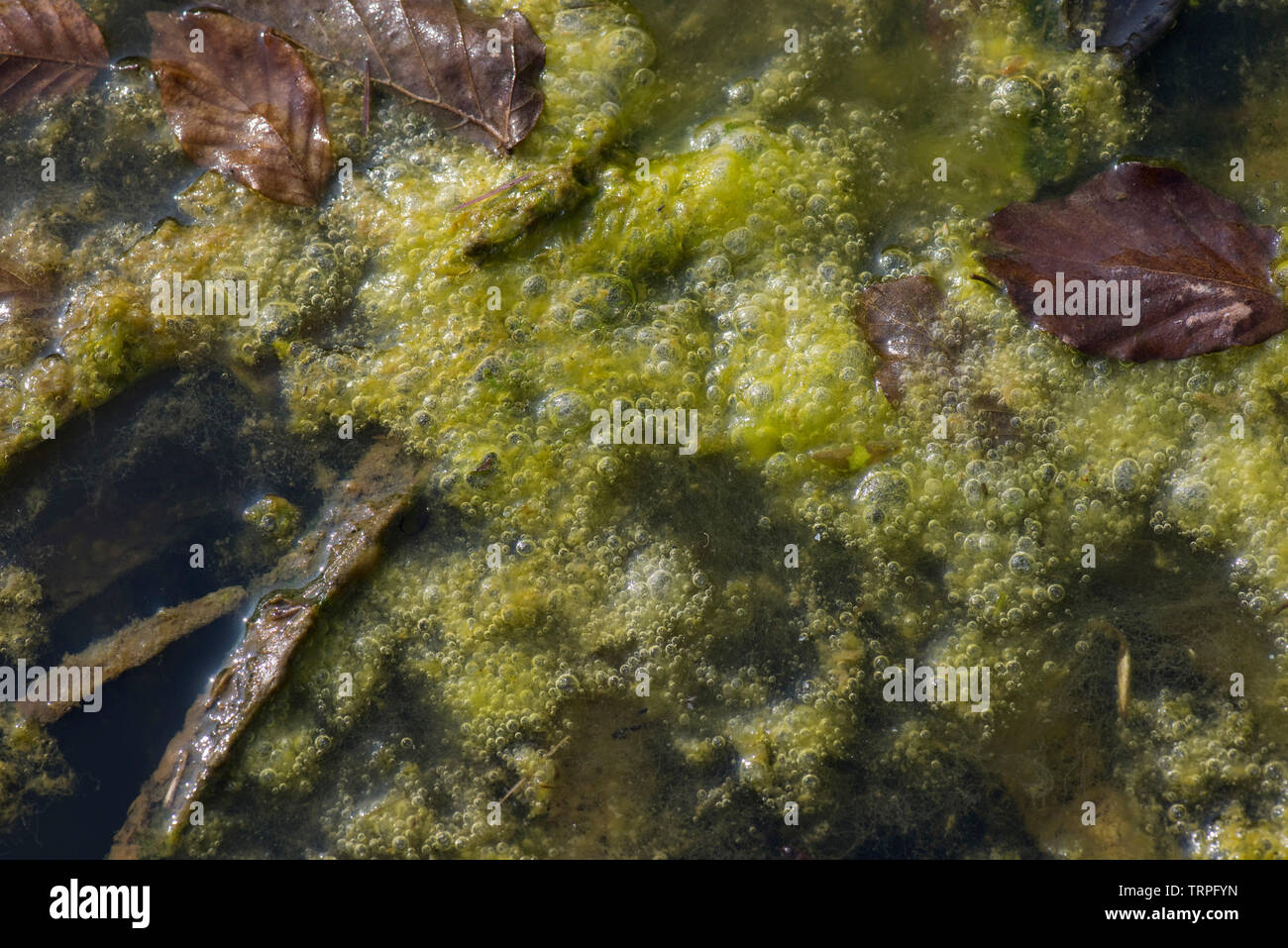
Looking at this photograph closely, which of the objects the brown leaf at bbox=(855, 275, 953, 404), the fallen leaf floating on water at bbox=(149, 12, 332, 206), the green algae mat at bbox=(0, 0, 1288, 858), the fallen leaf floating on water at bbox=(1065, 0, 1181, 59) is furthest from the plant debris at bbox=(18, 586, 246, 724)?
the fallen leaf floating on water at bbox=(1065, 0, 1181, 59)

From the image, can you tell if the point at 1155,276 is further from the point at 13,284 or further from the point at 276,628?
the point at 13,284

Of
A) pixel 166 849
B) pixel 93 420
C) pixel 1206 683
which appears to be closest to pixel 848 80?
pixel 1206 683

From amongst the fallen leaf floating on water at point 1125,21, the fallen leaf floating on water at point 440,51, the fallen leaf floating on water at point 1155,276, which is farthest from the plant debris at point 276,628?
the fallen leaf floating on water at point 1125,21

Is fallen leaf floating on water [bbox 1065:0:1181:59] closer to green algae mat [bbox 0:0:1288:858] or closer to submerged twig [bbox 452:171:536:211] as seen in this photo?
green algae mat [bbox 0:0:1288:858]

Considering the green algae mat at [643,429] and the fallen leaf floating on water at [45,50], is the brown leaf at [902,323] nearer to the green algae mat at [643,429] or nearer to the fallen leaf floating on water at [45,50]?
the green algae mat at [643,429]

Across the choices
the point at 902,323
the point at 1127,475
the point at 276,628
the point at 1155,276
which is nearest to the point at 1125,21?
the point at 1155,276

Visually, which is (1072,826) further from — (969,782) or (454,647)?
(454,647)
